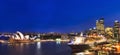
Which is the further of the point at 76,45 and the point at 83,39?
the point at 83,39

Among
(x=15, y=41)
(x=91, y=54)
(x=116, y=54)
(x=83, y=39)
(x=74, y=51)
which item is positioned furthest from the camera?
(x=15, y=41)


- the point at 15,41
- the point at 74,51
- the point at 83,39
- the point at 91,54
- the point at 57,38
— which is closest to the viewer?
the point at 91,54


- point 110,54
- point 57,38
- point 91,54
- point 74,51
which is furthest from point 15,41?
point 110,54

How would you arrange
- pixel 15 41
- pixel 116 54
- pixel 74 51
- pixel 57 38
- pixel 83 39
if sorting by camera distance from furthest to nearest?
pixel 57 38, pixel 15 41, pixel 83 39, pixel 74 51, pixel 116 54

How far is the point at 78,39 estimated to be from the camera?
69875mm

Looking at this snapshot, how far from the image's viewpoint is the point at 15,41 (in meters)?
137

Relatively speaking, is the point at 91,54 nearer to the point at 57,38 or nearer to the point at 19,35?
the point at 19,35

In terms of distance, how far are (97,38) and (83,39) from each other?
3.85 meters

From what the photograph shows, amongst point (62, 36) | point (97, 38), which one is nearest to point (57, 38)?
point (62, 36)

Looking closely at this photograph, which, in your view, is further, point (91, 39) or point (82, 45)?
point (91, 39)

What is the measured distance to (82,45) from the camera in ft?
210

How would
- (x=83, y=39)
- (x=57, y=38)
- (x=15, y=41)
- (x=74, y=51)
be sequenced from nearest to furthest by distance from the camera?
1. (x=74, y=51)
2. (x=83, y=39)
3. (x=15, y=41)
4. (x=57, y=38)

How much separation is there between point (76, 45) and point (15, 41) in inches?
2943

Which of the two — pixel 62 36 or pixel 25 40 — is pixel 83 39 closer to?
pixel 25 40
